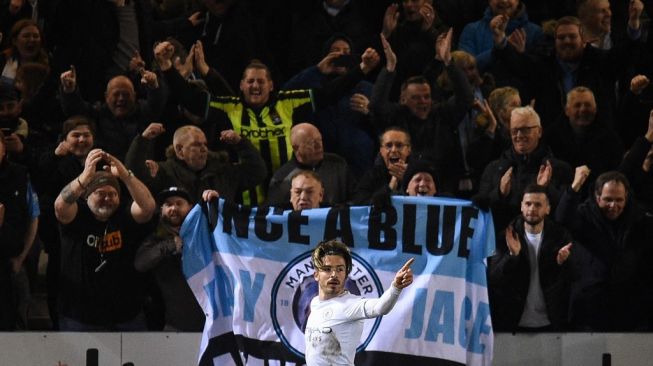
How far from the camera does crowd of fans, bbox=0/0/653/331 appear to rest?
11312 millimetres

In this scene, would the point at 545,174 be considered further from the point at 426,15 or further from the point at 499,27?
the point at 426,15

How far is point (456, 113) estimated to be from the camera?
42.5 ft

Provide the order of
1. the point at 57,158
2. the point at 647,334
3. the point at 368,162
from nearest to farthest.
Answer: the point at 647,334
the point at 57,158
the point at 368,162

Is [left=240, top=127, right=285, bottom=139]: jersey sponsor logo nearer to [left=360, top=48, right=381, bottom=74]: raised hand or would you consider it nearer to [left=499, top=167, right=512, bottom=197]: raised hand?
[left=360, top=48, right=381, bottom=74]: raised hand

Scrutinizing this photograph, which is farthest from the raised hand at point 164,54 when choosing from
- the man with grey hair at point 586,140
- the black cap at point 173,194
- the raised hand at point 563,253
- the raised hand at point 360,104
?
the raised hand at point 563,253

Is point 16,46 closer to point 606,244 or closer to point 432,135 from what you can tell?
point 432,135

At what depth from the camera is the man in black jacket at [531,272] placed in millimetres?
11094

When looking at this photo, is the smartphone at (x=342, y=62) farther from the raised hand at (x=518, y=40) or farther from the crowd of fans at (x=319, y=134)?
the raised hand at (x=518, y=40)

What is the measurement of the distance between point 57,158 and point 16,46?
188cm

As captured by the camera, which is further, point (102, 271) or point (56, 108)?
point (56, 108)

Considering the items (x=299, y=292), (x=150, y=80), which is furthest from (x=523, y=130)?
(x=150, y=80)

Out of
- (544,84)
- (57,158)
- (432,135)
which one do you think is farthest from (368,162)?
(57,158)

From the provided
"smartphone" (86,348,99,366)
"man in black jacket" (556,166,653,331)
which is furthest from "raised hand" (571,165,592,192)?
"smartphone" (86,348,99,366)

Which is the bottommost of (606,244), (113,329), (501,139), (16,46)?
(113,329)
